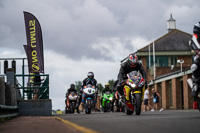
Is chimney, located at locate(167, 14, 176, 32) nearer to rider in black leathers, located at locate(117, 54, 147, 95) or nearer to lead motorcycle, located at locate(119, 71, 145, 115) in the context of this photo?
rider in black leathers, located at locate(117, 54, 147, 95)

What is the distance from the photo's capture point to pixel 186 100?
41.8 metres

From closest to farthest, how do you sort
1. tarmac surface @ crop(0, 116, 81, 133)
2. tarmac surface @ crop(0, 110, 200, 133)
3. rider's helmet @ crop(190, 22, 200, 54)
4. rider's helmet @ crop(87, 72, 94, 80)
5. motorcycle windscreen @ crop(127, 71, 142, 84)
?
tarmac surface @ crop(0, 110, 200, 133) < tarmac surface @ crop(0, 116, 81, 133) < rider's helmet @ crop(190, 22, 200, 54) < motorcycle windscreen @ crop(127, 71, 142, 84) < rider's helmet @ crop(87, 72, 94, 80)

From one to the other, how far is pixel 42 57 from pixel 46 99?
5.28m

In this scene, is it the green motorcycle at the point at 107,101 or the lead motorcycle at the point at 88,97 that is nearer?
the lead motorcycle at the point at 88,97

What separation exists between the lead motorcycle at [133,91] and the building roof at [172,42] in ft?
199

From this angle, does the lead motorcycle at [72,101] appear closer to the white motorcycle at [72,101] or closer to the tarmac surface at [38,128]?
the white motorcycle at [72,101]

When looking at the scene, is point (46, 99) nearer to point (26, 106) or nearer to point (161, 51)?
point (26, 106)

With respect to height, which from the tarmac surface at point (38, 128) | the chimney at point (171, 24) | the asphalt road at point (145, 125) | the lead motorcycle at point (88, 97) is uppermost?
the chimney at point (171, 24)

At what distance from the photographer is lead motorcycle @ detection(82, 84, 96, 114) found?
2349cm

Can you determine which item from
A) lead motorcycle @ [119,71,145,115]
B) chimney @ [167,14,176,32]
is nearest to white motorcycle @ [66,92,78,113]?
lead motorcycle @ [119,71,145,115]

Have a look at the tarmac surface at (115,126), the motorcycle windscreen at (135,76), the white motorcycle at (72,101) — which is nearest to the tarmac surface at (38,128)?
the tarmac surface at (115,126)

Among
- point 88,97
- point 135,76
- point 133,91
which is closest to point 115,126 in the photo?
point 133,91

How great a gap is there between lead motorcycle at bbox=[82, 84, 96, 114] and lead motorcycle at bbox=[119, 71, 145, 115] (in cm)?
741

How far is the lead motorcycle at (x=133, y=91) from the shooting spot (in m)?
15.3
